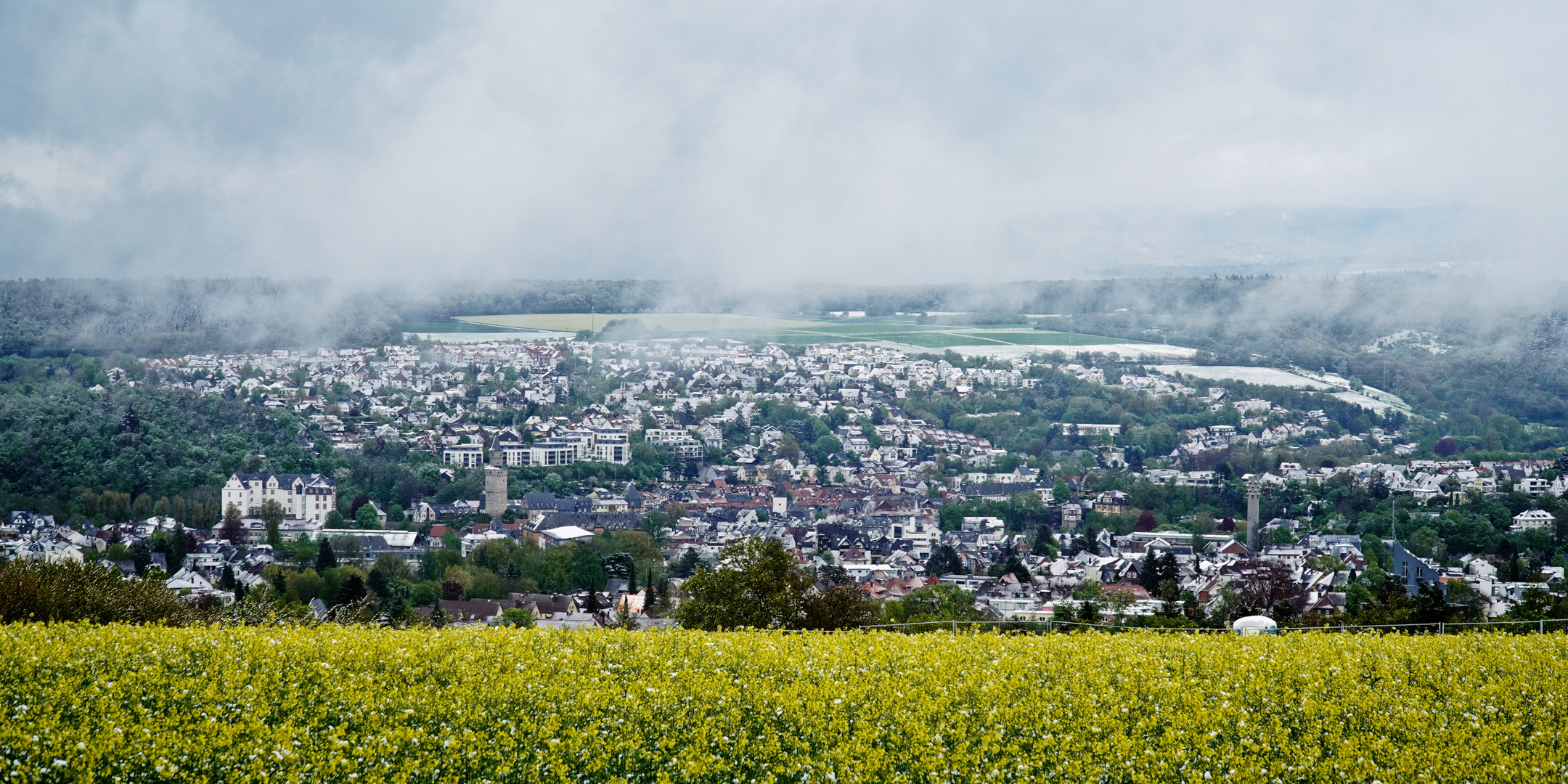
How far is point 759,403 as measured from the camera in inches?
2982

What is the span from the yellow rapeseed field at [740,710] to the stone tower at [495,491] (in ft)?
143

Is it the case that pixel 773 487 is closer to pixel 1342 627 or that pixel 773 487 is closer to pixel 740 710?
pixel 1342 627

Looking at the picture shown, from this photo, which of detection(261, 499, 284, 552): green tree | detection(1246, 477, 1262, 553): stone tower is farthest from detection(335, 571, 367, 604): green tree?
detection(1246, 477, 1262, 553): stone tower

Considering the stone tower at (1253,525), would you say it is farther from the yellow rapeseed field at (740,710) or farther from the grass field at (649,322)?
the grass field at (649,322)

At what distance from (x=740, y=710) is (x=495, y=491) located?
4616cm

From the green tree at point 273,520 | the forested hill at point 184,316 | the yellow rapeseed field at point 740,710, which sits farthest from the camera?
the forested hill at point 184,316

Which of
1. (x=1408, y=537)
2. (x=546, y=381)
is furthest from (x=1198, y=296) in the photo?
(x=1408, y=537)

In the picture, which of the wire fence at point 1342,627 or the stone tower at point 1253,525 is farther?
the stone tower at point 1253,525

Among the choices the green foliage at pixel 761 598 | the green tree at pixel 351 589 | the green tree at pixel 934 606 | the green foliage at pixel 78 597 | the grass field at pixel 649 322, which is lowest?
the green tree at pixel 351 589

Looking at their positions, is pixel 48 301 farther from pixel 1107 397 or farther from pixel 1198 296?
pixel 1198 296

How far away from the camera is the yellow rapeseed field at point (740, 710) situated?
5828 mm

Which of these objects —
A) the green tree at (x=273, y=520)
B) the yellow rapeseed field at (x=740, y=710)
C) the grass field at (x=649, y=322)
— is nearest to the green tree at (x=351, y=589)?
the green tree at (x=273, y=520)

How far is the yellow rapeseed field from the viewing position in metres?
5.83

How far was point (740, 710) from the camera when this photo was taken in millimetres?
6715
